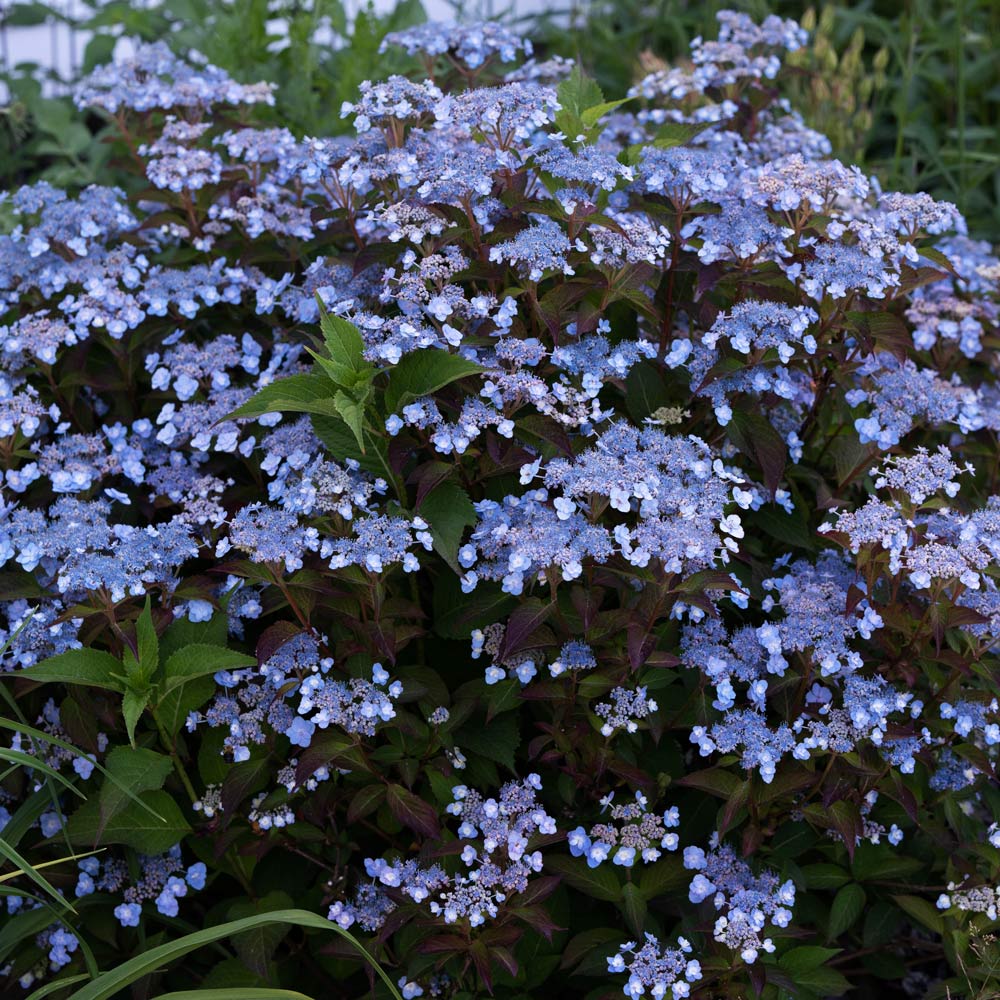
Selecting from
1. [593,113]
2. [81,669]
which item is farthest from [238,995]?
[593,113]

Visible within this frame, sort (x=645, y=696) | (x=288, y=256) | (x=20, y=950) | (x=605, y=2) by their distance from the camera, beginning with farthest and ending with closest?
(x=605, y=2) → (x=288, y=256) → (x=20, y=950) → (x=645, y=696)

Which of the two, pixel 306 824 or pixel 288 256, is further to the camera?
pixel 288 256

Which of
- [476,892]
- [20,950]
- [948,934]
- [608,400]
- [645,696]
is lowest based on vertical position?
[20,950]

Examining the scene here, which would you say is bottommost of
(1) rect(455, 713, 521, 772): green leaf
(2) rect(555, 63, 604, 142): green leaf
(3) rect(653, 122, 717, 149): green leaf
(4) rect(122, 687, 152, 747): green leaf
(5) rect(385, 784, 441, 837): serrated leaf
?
(1) rect(455, 713, 521, 772): green leaf

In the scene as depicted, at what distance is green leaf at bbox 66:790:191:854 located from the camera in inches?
84.0

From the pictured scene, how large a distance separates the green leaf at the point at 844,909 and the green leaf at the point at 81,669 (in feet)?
4.40

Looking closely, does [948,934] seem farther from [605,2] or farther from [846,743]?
[605,2]

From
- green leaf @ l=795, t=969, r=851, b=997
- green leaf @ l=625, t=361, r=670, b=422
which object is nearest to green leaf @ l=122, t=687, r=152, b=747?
green leaf @ l=625, t=361, r=670, b=422

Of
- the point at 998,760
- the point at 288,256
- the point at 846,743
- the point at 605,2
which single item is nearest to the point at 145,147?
the point at 288,256

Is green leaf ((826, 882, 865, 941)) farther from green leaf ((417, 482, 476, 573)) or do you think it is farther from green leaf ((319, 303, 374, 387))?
green leaf ((319, 303, 374, 387))

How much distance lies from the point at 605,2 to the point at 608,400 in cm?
419

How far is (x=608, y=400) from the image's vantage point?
2561mm

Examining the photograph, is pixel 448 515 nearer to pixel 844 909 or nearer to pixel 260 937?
pixel 260 937

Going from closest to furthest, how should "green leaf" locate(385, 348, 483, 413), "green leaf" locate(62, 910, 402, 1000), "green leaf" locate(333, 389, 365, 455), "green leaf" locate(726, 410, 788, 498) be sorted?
"green leaf" locate(62, 910, 402, 1000), "green leaf" locate(333, 389, 365, 455), "green leaf" locate(385, 348, 483, 413), "green leaf" locate(726, 410, 788, 498)
